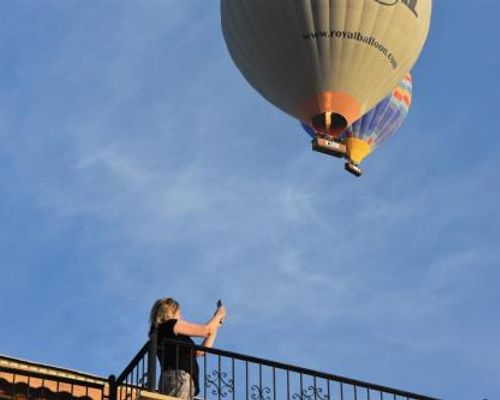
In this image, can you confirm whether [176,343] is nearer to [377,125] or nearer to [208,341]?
[208,341]

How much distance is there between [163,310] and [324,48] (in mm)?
14527

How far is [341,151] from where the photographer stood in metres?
34.8

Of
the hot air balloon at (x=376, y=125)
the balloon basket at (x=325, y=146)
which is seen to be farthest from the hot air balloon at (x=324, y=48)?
the hot air balloon at (x=376, y=125)

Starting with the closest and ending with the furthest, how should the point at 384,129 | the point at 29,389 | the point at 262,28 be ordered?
the point at 29,389 → the point at 262,28 → the point at 384,129

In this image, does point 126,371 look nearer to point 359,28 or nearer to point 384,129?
point 359,28

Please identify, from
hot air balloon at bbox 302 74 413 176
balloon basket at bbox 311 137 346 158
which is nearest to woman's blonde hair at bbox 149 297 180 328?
balloon basket at bbox 311 137 346 158

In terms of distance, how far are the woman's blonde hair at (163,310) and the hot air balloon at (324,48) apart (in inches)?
545

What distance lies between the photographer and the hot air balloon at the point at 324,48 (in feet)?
99.2

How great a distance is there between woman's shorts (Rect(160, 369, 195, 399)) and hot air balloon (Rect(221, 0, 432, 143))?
14.3 metres

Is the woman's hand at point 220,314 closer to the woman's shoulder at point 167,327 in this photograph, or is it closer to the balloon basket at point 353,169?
the woman's shoulder at point 167,327

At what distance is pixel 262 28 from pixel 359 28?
182 cm

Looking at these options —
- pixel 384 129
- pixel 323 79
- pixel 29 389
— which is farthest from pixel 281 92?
pixel 29 389

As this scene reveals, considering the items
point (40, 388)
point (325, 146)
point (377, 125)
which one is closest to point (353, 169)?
point (377, 125)

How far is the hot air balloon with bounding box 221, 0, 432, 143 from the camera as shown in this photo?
99.2 feet
